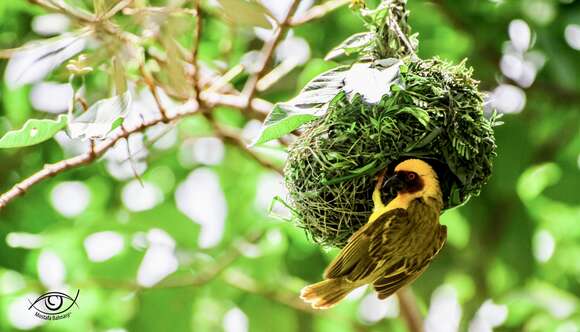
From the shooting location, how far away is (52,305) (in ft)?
11.4

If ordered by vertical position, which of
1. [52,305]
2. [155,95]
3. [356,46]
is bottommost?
[52,305]

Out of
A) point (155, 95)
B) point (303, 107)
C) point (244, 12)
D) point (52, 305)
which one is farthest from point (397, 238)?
point (52, 305)

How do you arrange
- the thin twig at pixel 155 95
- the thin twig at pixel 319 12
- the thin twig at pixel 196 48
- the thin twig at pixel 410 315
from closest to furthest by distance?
1. the thin twig at pixel 196 48
2. the thin twig at pixel 155 95
3. the thin twig at pixel 319 12
4. the thin twig at pixel 410 315

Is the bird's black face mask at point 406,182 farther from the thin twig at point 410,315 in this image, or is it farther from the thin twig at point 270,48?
the thin twig at point 410,315

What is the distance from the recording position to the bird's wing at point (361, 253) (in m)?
1.99

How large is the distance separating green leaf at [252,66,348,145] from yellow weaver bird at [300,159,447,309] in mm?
246

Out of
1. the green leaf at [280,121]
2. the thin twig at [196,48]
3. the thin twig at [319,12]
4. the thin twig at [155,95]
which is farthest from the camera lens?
the thin twig at [319,12]

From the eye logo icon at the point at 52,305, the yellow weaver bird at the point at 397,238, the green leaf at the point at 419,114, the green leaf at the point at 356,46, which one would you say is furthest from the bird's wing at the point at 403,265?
the eye logo icon at the point at 52,305

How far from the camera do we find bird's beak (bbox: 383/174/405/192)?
2.01m

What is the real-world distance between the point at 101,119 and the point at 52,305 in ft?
5.52

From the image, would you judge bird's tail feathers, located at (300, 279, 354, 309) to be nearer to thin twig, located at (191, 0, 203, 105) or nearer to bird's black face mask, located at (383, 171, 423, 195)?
bird's black face mask, located at (383, 171, 423, 195)

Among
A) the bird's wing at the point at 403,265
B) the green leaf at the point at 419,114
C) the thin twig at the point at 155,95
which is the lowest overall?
the bird's wing at the point at 403,265

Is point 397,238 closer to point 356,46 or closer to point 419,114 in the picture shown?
point 419,114

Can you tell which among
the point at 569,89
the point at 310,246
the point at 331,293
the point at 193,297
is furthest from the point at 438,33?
the point at 331,293
